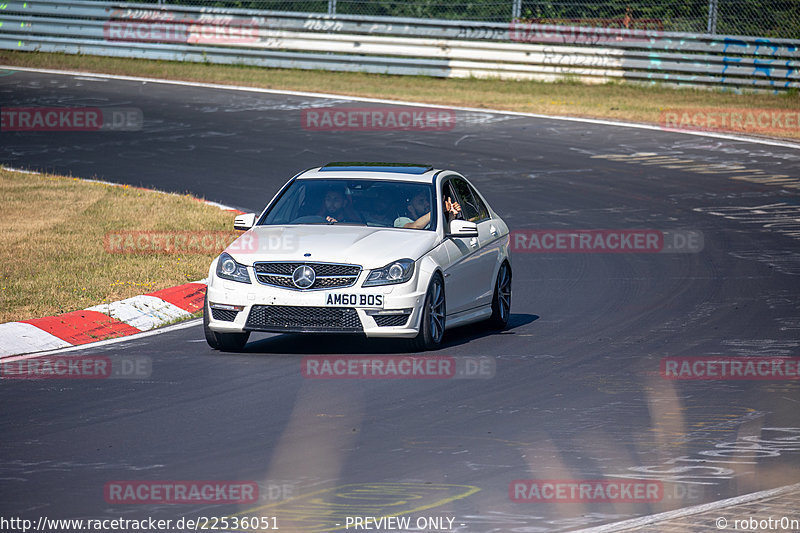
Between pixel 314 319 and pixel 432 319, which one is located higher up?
pixel 314 319

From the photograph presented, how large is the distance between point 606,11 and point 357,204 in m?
20.6

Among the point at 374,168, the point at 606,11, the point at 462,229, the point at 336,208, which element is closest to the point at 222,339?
the point at 336,208

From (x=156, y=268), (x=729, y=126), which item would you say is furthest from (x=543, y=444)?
(x=729, y=126)

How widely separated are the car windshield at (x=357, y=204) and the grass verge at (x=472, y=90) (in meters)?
15.8

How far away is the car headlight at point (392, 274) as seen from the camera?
1062 centimetres

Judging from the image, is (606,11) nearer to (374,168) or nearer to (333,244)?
(374,168)

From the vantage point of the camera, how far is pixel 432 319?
36.2ft

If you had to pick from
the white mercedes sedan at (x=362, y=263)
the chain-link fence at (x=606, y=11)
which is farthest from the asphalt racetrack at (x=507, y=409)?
the chain-link fence at (x=606, y=11)

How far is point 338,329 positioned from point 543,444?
3.00m

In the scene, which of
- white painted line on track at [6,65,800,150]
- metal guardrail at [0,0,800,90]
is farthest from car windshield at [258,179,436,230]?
metal guardrail at [0,0,800,90]

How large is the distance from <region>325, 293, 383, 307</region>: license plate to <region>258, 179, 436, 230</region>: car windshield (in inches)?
47.3

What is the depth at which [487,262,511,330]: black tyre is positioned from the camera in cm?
1252

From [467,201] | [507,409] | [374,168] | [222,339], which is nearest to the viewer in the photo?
[507,409]

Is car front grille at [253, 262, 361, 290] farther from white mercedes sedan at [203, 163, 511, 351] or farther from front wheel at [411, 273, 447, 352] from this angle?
front wheel at [411, 273, 447, 352]
